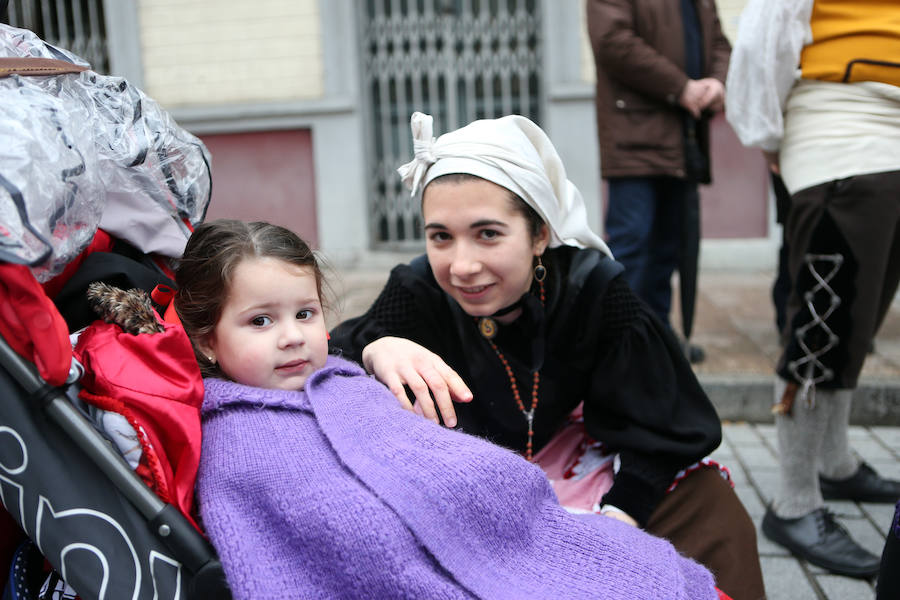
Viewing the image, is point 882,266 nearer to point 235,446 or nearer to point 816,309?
point 816,309

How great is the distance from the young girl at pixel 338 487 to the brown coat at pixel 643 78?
2.57 metres

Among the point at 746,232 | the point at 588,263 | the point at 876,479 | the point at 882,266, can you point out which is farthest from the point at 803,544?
the point at 746,232

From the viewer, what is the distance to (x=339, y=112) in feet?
23.7

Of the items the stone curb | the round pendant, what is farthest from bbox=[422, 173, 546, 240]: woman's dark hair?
the stone curb

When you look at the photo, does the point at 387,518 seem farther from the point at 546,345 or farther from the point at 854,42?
the point at 854,42

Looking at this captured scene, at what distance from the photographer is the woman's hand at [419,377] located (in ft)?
5.58

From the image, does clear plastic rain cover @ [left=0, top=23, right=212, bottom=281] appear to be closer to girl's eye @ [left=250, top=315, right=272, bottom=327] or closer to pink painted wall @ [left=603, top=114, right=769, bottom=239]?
girl's eye @ [left=250, top=315, right=272, bottom=327]

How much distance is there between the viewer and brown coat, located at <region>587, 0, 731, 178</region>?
12.5 ft

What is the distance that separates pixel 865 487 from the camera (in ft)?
9.39

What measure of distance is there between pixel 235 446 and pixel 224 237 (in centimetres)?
49

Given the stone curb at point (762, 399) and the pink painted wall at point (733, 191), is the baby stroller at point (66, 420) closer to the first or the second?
the stone curb at point (762, 399)

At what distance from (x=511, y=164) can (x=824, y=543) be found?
62.8 inches

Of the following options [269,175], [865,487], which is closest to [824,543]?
[865,487]

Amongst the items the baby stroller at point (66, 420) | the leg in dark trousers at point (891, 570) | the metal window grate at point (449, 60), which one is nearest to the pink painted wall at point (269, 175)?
the metal window grate at point (449, 60)
